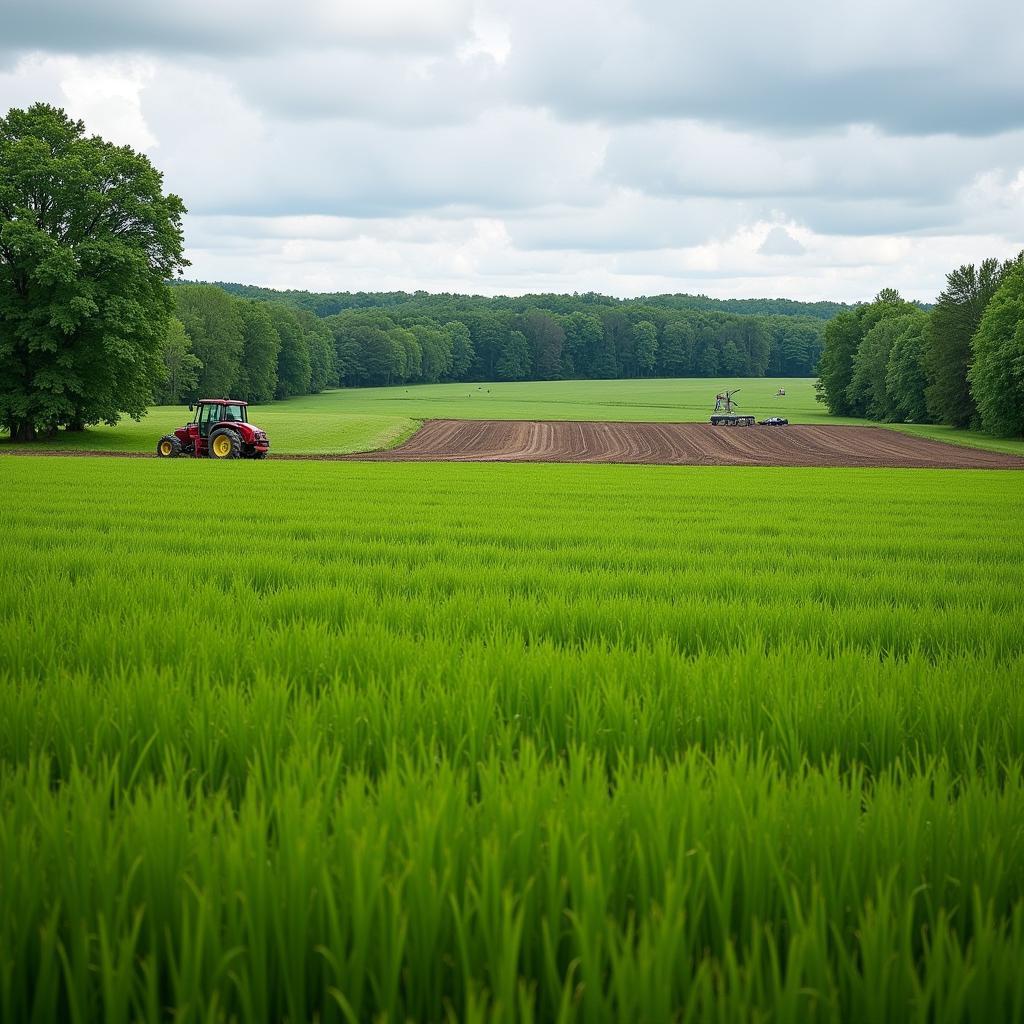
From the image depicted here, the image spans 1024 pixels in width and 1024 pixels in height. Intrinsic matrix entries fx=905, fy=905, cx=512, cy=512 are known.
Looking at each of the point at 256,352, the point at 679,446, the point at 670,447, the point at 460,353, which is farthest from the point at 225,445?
the point at 460,353

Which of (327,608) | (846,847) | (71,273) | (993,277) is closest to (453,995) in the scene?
(846,847)

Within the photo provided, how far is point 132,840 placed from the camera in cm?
264

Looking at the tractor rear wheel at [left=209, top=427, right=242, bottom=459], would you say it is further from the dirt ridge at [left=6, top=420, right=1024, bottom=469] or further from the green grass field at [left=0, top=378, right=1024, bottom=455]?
the green grass field at [left=0, top=378, right=1024, bottom=455]

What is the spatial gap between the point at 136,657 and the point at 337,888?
3631 millimetres

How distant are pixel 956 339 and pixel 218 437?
241ft

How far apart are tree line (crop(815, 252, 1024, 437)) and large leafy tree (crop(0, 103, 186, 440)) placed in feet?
204

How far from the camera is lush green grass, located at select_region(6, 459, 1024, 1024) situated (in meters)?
2.17

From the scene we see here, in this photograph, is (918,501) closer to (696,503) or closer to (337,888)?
(696,503)

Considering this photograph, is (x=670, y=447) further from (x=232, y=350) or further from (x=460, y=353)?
(x=460, y=353)

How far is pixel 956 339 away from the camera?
86688mm

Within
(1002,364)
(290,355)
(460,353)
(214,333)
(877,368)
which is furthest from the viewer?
(460,353)

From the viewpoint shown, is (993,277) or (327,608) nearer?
(327,608)

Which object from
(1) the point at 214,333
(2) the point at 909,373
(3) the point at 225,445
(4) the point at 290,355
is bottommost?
(3) the point at 225,445

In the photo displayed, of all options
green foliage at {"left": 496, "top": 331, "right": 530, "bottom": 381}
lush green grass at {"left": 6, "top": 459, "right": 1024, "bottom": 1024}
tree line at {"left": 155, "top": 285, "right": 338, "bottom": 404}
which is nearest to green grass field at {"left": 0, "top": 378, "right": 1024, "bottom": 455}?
tree line at {"left": 155, "top": 285, "right": 338, "bottom": 404}
